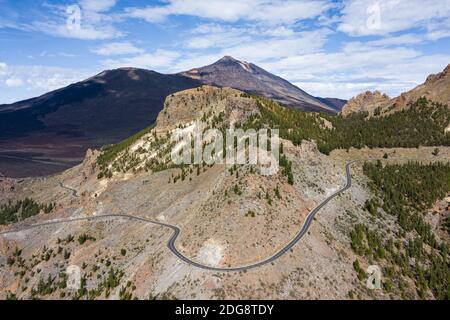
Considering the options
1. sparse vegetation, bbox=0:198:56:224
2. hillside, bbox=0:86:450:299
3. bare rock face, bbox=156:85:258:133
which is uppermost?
bare rock face, bbox=156:85:258:133

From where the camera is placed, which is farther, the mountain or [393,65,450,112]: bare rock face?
the mountain

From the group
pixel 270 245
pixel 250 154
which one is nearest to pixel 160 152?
pixel 250 154

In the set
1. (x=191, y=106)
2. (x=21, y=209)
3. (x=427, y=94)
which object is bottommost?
(x=21, y=209)

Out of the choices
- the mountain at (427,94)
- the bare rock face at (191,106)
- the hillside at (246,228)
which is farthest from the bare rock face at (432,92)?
the bare rock face at (191,106)

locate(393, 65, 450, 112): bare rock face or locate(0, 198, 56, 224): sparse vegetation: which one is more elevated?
locate(393, 65, 450, 112): bare rock face

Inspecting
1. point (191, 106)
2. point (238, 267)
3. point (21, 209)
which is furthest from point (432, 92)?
point (21, 209)

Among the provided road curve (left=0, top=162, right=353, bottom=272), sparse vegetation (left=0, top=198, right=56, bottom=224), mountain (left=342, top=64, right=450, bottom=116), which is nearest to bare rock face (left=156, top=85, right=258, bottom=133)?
sparse vegetation (left=0, top=198, right=56, bottom=224)

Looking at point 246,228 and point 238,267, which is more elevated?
point 246,228

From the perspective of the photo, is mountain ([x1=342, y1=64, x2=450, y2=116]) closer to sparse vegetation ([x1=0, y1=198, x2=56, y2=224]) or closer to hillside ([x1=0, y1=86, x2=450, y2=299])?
hillside ([x1=0, y1=86, x2=450, y2=299])

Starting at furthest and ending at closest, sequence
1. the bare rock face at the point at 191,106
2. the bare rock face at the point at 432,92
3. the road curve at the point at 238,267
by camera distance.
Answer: the bare rock face at the point at 432,92 → the bare rock face at the point at 191,106 → the road curve at the point at 238,267

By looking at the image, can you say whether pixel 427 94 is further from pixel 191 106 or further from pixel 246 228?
pixel 246 228

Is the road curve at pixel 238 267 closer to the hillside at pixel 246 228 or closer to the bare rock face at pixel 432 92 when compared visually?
the hillside at pixel 246 228
